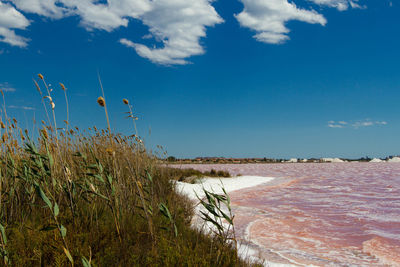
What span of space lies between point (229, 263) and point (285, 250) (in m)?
1.72

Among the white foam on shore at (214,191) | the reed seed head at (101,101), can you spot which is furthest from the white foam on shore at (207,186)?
the reed seed head at (101,101)

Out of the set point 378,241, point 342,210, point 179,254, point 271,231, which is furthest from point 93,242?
point 342,210

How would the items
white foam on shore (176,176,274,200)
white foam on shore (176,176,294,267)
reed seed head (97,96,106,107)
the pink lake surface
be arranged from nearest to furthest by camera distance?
reed seed head (97,96,106,107) → white foam on shore (176,176,294,267) → the pink lake surface → white foam on shore (176,176,274,200)

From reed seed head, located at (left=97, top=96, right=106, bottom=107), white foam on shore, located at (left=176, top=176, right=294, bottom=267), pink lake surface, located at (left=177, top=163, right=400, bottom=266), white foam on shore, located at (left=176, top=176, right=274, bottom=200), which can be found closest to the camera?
reed seed head, located at (left=97, top=96, right=106, bottom=107)

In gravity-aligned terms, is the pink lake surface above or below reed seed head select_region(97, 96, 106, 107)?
below

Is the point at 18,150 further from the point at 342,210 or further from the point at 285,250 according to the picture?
Result: the point at 342,210

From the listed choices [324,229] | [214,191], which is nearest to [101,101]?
[324,229]

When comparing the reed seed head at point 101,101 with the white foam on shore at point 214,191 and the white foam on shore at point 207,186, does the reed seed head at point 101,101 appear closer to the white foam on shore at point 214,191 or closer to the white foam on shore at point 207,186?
the white foam on shore at point 214,191

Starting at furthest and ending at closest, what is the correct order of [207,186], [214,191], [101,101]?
[207,186] → [214,191] → [101,101]

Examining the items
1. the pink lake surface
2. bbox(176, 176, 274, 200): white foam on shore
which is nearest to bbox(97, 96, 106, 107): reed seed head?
the pink lake surface

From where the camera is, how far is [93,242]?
8.39 feet

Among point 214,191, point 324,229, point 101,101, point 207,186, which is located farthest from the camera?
point 207,186

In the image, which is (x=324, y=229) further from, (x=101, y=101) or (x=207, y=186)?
(x=207, y=186)

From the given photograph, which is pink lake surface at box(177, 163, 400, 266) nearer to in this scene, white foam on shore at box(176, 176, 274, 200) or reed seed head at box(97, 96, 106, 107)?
white foam on shore at box(176, 176, 274, 200)
